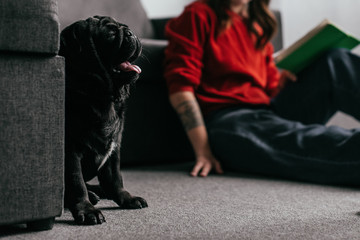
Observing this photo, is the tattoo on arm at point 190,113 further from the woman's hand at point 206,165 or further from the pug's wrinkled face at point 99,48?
the pug's wrinkled face at point 99,48

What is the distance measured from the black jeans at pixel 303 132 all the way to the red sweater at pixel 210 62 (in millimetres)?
68

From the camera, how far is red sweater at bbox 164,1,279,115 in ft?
5.29

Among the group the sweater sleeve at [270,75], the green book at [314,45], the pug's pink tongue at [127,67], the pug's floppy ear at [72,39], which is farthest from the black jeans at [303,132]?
the pug's floppy ear at [72,39]

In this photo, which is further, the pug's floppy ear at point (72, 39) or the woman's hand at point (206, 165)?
the woman's hand at point (206, 165)

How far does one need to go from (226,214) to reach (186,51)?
78 centimetres

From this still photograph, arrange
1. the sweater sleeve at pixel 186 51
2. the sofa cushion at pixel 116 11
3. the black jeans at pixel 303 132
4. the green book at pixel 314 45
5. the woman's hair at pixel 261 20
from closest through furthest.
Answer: the black jeans at pixel 303 132 < the green book at pixel 314 45 < the sweater sleeve at pixel 186 51 < the woman's hair at pixel 261 20 < the sofa cushion at pixel 116 11

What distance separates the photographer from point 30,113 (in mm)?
808

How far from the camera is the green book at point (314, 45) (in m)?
1.47

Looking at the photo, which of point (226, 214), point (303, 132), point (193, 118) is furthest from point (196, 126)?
point (226, 214)

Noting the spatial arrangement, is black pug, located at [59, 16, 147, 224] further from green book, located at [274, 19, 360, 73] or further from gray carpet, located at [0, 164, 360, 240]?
green book, located at [274, 19, 360, 73]

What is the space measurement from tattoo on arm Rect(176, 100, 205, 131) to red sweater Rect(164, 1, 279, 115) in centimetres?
5

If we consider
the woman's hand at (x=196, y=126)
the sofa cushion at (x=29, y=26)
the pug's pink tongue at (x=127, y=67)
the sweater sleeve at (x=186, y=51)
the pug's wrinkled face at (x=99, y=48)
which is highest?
the sofa cushion at (x=29, y=26)

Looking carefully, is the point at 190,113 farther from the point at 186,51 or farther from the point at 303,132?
the point at 303,132

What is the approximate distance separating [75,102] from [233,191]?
57 centimetres
